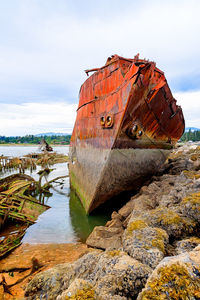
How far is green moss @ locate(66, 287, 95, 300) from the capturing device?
4.70ft

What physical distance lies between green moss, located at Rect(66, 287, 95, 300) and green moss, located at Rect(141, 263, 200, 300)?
0.46 m

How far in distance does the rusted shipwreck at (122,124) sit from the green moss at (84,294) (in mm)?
3966

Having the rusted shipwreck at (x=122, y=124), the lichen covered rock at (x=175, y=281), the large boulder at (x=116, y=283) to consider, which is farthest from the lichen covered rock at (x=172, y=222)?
the rusted shipwreck at (x=122, y=124)

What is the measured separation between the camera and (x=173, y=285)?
1230mm

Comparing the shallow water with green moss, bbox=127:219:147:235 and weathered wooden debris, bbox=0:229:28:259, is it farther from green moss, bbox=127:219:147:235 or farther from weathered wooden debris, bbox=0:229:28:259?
green moss, bbox=127:219:147:235

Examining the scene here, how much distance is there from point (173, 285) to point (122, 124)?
416 centimetres

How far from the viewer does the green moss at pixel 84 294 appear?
1.43m

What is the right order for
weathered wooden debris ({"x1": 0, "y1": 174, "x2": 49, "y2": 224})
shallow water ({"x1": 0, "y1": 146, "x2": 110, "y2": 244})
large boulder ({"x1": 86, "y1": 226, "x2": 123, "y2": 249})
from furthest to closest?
1. weathered wooden debris ({"x1": 0, "y1": 174, "x2": 49, "y2": 224})
2. shallow water ({"x1": 0, "y1": 146, "x2": 110, "y2": 244})
3. large boulder ({"x1": 86, "y1": 226, "x2": 123, "y2": 249})

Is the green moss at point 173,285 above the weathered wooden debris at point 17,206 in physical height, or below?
above

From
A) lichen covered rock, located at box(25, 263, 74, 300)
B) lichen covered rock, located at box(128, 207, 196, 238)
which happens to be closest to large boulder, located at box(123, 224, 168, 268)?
lichen covered rock, located at box(128, 207, 196, 238)

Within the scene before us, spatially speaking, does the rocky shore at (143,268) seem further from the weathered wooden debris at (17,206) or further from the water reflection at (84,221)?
the weathered wooden debris at (17,206)

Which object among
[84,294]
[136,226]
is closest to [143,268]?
[84,294]

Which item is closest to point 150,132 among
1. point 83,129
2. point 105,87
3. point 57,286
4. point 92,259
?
point 105,87

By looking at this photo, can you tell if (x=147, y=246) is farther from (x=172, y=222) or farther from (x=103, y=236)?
(x=103, y=236)
